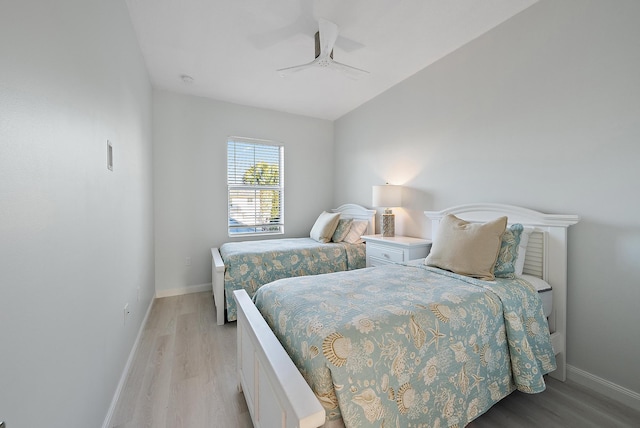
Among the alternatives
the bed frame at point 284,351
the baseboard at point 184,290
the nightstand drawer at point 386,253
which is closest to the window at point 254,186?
the baseboard at point 184,290

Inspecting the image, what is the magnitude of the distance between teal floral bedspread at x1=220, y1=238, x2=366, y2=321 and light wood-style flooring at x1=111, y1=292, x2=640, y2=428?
60 centimetres

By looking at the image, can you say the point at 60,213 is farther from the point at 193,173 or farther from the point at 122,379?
the point at 193,173

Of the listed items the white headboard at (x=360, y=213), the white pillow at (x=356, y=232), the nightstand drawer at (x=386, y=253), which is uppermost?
the white headboard at (x=360, y=213)

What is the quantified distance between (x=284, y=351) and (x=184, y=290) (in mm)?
3065

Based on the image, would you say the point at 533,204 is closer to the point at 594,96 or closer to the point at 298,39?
the point at 594,96

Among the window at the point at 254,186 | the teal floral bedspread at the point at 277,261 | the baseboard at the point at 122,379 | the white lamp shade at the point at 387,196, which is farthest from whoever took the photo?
the window at the point at 254,186

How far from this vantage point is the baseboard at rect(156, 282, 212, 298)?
3.52 metres

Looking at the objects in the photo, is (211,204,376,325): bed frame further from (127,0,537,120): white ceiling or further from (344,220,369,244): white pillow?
(127,0,537,120): white ceiling

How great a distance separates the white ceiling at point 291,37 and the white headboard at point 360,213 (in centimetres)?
160

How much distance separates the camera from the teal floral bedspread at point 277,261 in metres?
2.77

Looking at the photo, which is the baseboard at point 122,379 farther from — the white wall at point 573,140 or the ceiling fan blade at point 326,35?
the white wall at point 573,140

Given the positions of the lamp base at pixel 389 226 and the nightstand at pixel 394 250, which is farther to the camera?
the lamp base at pixel 389 226

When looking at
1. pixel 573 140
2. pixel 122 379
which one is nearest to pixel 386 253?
pixel 573 140

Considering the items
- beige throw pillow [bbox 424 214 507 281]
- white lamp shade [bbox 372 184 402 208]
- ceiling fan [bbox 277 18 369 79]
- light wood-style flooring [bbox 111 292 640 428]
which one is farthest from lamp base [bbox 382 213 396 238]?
light wood-style flooring [bbox 111 292 640 428]
